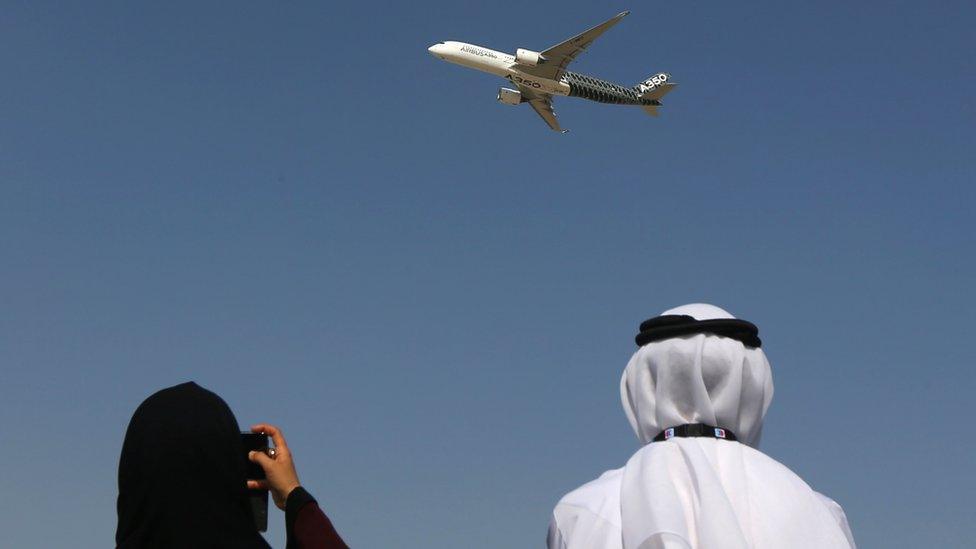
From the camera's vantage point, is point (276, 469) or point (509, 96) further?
point (509, 96)

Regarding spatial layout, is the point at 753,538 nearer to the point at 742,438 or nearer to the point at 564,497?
the point at 742,438

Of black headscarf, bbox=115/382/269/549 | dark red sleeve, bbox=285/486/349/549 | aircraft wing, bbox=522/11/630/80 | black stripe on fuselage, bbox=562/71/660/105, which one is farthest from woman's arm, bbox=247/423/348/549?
black stripe on fuselage, bbox=562/71/660/105

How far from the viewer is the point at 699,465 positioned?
582cm

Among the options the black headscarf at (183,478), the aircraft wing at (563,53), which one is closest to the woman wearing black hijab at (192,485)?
the black headscarf at (183,478)

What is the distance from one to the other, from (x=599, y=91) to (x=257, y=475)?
7027 centimetres

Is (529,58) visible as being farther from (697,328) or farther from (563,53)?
(697,328)

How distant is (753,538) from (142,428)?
10.1 feet

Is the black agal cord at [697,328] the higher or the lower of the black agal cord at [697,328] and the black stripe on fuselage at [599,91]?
the lower

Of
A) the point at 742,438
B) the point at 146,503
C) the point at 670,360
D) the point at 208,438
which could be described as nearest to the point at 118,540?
the point at 146,503

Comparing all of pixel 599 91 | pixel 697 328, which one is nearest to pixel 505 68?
pixel 599 91

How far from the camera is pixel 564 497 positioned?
6.11 metres

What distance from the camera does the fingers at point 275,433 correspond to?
447cm

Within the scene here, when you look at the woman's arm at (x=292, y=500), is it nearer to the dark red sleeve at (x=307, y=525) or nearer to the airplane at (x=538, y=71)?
the dark red sleeve at (x=307, y=525)

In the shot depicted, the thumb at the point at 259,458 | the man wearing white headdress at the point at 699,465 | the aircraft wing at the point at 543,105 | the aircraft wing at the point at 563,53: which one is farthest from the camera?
the aircraft wing at the point at 543,105
